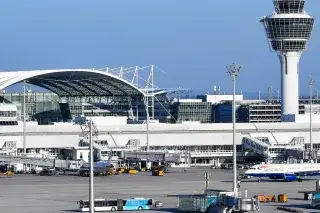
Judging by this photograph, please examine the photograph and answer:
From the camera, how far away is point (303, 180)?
109 metres

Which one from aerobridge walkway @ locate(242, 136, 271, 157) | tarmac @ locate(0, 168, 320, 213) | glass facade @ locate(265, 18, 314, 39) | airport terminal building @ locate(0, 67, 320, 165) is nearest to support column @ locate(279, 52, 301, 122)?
glass facade @ locate(265, 18, 314, 39)

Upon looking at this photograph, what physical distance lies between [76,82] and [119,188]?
7966cm

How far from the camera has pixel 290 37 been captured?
170 metres

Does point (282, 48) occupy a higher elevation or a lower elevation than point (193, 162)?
higher

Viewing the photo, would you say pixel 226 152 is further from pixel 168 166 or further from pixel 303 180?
→ pixel 303 180

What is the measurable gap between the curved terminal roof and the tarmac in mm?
43614

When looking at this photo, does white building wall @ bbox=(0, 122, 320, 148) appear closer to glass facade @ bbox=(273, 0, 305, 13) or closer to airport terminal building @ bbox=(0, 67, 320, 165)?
airport terminal building @ bbox=(0, 67, 320, 165)

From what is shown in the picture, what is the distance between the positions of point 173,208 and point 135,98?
10753 cm

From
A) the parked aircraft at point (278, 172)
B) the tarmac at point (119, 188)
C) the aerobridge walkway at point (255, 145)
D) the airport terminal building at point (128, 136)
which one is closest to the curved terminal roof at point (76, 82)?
the airport terminal building at point (128, 136)

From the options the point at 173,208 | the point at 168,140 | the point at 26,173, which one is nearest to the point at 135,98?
the point at 168,140

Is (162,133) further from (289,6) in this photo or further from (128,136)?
(289,6)

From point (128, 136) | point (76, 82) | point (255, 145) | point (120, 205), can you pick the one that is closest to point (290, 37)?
point (255, 145)

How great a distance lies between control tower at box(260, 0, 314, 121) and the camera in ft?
555

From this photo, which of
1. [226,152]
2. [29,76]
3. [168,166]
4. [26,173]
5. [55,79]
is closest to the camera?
[26,173]
